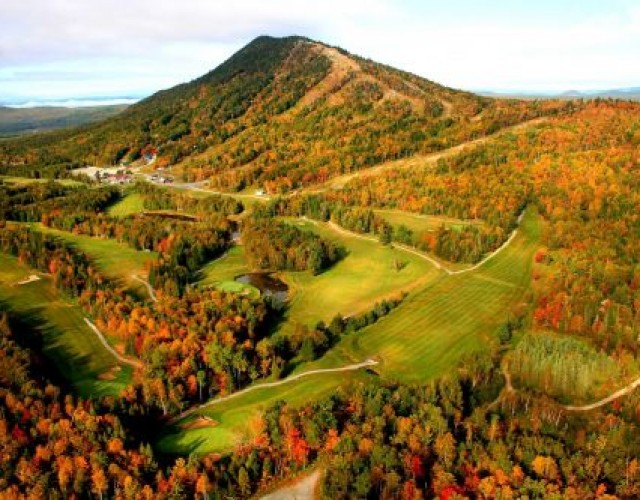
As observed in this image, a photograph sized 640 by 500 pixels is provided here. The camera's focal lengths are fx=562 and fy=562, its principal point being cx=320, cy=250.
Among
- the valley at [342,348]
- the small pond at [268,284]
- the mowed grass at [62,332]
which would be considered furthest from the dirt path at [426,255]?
the mowed grass at [62,332]

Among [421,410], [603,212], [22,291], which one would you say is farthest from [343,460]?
[603,212]

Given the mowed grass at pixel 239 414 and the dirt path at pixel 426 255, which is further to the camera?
the dirt path at pixel 426 255

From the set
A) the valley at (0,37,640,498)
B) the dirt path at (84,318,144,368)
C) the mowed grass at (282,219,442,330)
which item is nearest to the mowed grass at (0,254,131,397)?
the valley at (0,37,640,498)

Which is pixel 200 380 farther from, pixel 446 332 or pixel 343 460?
pixel 446 332

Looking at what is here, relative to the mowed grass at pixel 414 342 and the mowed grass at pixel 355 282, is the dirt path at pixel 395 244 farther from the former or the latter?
the mowed grass at pixel 414 342

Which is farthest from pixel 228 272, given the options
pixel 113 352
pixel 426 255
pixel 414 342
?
pixel 414 342

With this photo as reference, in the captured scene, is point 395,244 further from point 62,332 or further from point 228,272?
point 62,332
